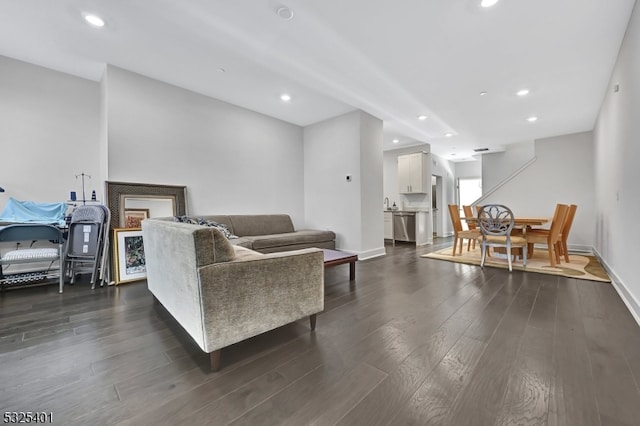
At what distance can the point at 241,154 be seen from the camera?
179 inches

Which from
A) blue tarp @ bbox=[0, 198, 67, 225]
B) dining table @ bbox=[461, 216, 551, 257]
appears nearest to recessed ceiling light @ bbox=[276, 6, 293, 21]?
blue tarp @ bbox=[0, 198, 67, 225]

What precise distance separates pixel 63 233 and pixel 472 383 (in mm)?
4424

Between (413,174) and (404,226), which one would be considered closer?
(404,226)

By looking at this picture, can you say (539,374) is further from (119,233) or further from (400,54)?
(119,233)

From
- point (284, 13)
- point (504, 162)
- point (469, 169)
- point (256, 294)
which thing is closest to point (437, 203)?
point (504, 162)

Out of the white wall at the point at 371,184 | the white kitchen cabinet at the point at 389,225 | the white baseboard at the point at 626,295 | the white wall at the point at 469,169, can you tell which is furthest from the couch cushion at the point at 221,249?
the white wall at the point at 469,169

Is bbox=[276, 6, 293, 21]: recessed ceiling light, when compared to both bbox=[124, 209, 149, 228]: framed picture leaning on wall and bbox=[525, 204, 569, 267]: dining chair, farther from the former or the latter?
bbox=[525, 204, 569, 267]: dining chair

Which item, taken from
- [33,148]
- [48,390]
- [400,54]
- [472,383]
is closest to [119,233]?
[33,148]

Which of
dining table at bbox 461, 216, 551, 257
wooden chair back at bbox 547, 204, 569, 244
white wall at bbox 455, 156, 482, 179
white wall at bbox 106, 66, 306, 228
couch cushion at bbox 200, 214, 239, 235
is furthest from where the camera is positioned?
white wall at bbox 455, 156, 482, 179

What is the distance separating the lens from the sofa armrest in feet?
4.66

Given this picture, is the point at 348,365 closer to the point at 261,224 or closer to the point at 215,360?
the point at 215,360

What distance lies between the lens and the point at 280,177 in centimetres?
514

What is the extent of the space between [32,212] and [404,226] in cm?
684

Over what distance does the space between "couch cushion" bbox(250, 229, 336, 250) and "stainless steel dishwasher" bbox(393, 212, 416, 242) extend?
273cm
